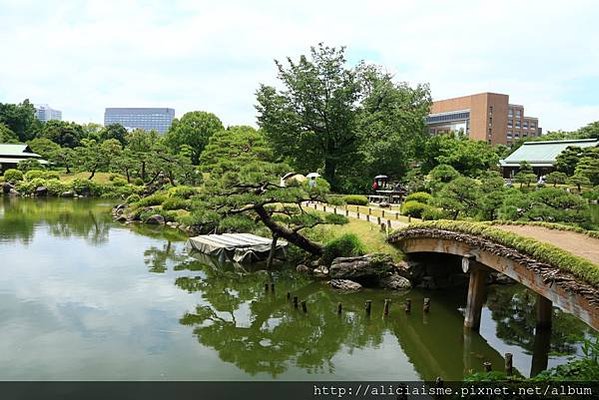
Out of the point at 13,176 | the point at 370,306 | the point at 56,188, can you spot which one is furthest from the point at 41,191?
the point at 370,306

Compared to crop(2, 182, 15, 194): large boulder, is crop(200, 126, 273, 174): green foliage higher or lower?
higher

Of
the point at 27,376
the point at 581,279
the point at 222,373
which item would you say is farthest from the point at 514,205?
the point at 27,376

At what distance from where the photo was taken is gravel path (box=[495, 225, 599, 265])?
1063 centimetres

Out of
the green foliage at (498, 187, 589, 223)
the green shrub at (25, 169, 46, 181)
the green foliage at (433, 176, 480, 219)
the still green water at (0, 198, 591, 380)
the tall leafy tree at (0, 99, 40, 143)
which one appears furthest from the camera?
the tall leafy tree at (0, 99, 40, 143)

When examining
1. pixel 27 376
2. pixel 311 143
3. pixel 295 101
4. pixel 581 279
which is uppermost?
pixel 295 101

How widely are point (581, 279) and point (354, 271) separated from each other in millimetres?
9214

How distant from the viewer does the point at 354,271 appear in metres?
17.7

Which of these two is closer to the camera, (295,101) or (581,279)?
(581,279)

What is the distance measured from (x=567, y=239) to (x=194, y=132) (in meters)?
61.1

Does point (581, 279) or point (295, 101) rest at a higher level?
point (295, 101)

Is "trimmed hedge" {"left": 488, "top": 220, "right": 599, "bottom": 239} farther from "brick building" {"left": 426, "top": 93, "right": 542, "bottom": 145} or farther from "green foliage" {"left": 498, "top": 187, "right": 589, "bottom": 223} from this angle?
"brick building" {"left": 426, "top": 93, "right": 542, "bottom": 145}

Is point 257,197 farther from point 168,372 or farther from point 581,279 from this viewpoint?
point 581,279

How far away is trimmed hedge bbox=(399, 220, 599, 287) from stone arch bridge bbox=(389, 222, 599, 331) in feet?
0.21

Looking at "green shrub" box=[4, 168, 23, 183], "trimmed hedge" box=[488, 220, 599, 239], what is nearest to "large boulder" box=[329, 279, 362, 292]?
"trimmed hedge" box=[488, 220, 599, 239]
